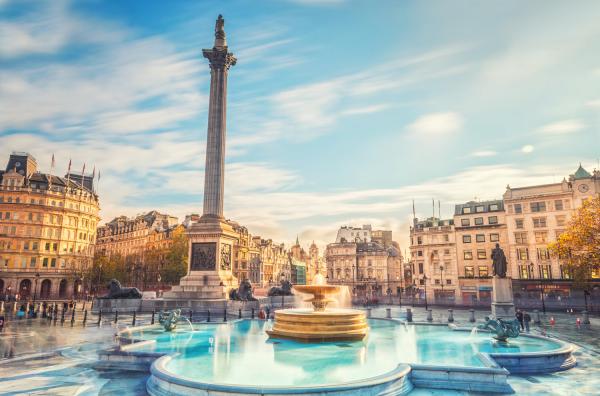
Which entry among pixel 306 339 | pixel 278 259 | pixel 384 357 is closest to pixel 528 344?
pixel 384 357

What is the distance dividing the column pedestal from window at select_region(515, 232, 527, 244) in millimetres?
46376

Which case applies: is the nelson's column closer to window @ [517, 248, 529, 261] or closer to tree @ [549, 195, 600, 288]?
tree @ [549, 195, 600, 288]

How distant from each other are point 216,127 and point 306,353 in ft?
102

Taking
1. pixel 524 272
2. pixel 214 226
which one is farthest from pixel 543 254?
pixel 214 226

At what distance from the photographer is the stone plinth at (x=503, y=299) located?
81.6ft

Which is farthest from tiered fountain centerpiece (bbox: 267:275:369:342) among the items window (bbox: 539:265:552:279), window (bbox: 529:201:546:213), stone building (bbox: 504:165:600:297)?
window (bbox: 529:201:546:213)

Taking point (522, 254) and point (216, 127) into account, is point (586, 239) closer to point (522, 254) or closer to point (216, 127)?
point (522, 254)

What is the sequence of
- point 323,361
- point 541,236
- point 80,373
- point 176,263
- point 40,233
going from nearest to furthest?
point 80,373
point 323,361
point 541,236
point 176,263
point 40,233

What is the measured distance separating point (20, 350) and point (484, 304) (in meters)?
41.4

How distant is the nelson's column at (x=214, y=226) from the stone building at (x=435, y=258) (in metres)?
41.3

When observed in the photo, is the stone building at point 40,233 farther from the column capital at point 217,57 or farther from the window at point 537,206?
the window at point 537,206

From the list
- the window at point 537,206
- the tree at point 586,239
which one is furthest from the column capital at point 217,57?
the window at point 537,206

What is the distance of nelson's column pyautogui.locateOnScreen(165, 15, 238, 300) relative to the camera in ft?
111

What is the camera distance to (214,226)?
3550 centimetres
